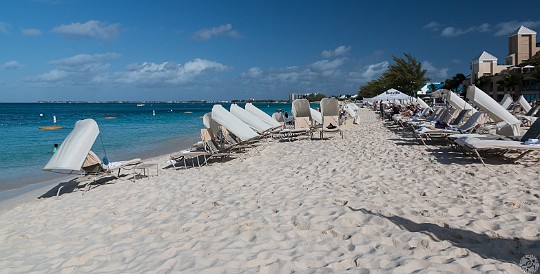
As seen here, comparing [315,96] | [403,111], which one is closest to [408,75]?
[403,111]

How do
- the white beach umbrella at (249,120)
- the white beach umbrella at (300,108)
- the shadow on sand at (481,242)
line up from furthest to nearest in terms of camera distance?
the white beach umbrella at (300,108) < the white beach umbrella at (249,120) < the shadow on sand at (481,242)

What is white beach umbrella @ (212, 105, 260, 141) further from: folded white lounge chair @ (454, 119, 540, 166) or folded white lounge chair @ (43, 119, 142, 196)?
folded white lounge chair @ (454, 119, 540, 166)

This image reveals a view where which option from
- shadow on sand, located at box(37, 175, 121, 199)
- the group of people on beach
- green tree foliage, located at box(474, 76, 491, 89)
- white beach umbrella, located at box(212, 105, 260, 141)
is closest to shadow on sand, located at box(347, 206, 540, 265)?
white beach umbrella, located at box(212, 105, 260, 141)

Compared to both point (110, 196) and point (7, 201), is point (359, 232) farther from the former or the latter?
point (7, 201)

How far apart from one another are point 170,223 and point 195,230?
432mm

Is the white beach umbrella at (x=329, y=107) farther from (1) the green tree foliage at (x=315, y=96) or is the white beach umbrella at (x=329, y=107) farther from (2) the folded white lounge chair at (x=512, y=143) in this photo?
(1) the green tree foliage at (x=315, y=96)

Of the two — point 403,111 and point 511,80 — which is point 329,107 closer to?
point 403,111

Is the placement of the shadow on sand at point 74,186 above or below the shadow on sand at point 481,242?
below

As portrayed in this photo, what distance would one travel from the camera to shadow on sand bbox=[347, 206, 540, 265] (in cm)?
278

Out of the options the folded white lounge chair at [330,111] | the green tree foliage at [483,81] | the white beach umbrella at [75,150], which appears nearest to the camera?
the white beach umbrella at [75,150]

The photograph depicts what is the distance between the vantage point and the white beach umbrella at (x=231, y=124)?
8195 mm

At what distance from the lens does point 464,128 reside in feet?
29.2

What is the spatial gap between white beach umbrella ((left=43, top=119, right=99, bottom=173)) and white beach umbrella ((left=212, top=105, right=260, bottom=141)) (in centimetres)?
241

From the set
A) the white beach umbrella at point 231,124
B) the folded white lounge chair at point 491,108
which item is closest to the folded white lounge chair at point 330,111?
the white beach umbrella at point 231,124
